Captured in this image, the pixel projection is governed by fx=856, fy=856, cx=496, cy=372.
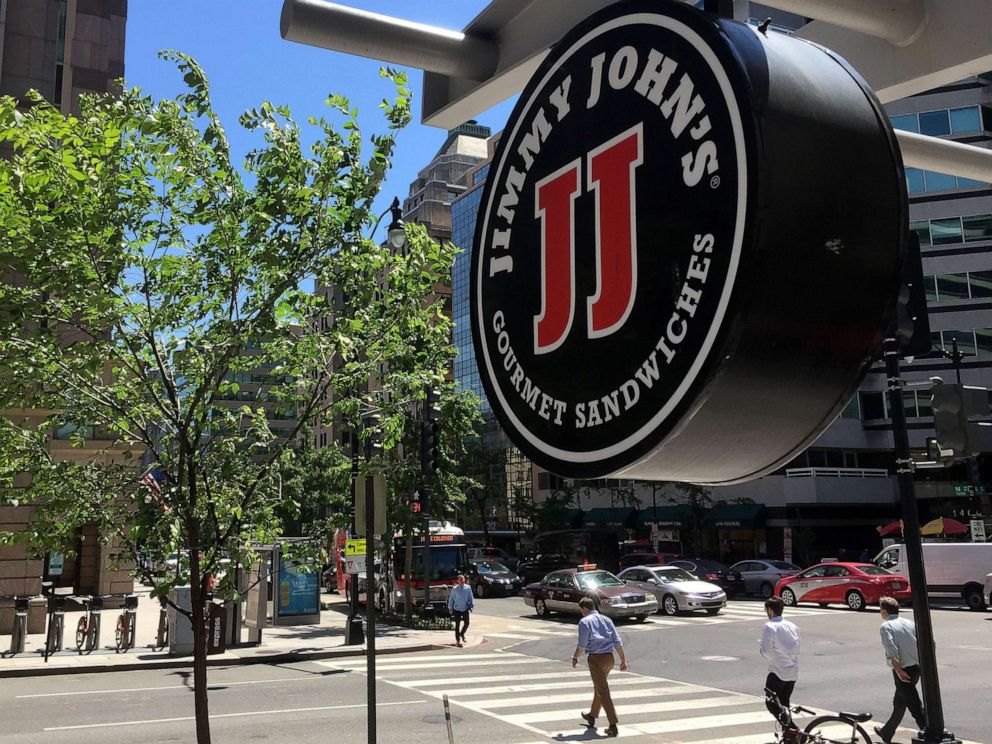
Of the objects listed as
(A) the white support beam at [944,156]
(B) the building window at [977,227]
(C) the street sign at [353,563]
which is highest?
(B) the building window at [977,227]

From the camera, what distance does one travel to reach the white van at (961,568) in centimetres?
2708

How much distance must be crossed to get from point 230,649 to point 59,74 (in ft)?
66.6

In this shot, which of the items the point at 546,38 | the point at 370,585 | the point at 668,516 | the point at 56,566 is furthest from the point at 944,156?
the point at 668,516

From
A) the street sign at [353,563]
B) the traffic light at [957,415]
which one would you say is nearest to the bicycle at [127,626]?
the street sign at [353,563]

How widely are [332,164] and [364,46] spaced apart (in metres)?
5.52

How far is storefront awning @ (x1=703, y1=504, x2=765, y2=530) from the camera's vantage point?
4466 cm

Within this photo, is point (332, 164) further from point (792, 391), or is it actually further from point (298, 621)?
point (298, 621)

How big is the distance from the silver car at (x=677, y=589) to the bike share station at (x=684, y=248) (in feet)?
89.6

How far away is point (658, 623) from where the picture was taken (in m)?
25.9

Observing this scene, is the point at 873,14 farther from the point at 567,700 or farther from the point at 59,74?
the point at 59,74

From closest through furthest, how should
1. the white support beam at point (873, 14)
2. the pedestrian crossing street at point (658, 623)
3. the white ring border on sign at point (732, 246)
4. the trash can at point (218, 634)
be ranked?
the white ring border on sign at point (732, 246)
the white support beam at point (873, 14)
the trash can at point (218, 634)
the pedestrian crossing street at point (658, 623)

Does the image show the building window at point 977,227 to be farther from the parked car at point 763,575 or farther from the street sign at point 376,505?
the street sign at point 376,505

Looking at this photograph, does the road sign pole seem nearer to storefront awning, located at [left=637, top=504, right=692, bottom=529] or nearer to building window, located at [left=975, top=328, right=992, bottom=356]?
storefront awning, located at [left=637, top=504, right=692, bottom=529]

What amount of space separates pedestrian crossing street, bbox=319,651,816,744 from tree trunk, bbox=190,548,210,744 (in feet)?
15.7
